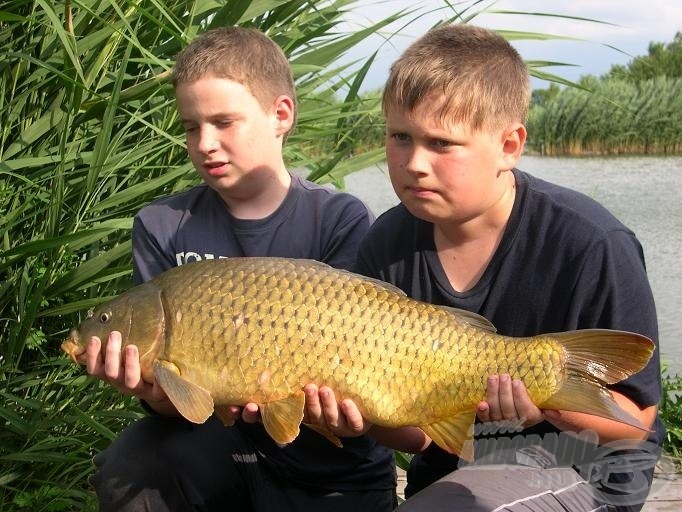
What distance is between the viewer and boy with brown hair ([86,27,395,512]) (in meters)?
1.72

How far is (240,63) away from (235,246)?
1.21ft

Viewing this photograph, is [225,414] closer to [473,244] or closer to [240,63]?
[473,244]

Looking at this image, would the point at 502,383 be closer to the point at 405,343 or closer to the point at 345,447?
the point at 405,343

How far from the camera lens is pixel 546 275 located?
5.20ft

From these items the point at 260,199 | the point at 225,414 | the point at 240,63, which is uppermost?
the point at 240,63

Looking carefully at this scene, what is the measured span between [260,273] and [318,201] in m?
0.43

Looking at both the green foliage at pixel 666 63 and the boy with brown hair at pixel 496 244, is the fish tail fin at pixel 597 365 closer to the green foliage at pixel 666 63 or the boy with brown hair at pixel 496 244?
the boy with brown hair at pixel 496 244

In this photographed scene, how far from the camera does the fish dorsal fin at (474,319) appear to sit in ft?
4.83

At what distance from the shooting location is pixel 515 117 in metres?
1.68

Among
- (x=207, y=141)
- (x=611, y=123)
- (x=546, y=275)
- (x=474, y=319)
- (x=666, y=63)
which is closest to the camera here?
(x=474, y=319)

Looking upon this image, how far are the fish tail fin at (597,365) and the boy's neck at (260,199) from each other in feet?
2.44

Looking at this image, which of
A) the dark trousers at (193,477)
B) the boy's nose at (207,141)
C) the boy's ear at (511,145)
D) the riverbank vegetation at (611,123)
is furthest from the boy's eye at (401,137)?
the riverbank vegetation at (611,123)

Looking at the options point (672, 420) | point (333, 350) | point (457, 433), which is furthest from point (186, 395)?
point (672, 420)

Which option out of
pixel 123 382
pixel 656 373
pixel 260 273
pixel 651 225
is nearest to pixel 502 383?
pixel 656 373
